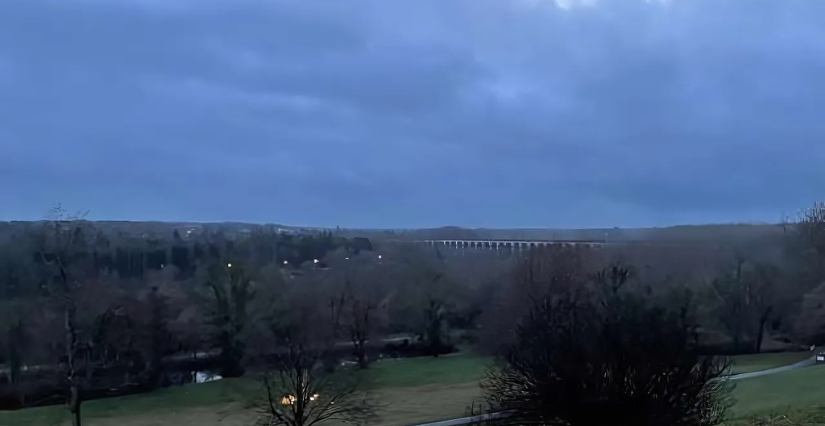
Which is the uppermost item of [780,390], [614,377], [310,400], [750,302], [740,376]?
[614,377]

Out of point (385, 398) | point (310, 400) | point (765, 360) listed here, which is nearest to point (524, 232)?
point (765, 360)

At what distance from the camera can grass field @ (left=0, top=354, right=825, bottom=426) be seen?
931 inches

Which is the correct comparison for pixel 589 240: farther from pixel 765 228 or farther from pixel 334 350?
pixel 334 350

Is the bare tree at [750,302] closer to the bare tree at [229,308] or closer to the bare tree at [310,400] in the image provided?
the bare tree at [310,400]

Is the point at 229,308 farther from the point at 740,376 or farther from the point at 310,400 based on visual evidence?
the point at 740,376

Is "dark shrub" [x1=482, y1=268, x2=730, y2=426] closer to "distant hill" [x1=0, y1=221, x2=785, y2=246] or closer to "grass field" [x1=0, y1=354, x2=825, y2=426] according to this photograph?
"grass field" [x1=0, y1=354, x2=825, y2=426]

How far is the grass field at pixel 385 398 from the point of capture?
23656 millimetres

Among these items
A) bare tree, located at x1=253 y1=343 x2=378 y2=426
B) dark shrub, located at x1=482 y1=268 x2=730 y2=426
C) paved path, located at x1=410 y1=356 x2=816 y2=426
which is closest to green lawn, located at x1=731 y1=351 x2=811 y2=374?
paved path, located at x1=410 y1=356 x2=816 y2=426

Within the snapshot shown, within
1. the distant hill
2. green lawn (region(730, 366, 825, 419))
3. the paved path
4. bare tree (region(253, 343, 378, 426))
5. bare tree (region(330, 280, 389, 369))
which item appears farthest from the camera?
the distant hill

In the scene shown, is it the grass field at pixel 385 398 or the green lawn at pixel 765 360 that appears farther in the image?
the green lawn at pixel 765 360

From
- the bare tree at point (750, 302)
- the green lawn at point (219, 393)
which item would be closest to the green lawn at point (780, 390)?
the green lawn at point (219, 393)

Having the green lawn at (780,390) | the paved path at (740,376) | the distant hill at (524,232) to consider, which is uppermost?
the distant hill at (524,232)

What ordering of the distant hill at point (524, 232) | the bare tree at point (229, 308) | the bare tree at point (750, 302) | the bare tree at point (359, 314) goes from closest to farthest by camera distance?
the bare tree at point (229, 308), the bare tree at point (359, 314), the bare tree at point (750, 302), the distant hill at point (524, 232)

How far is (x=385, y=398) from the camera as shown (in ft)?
95.4
